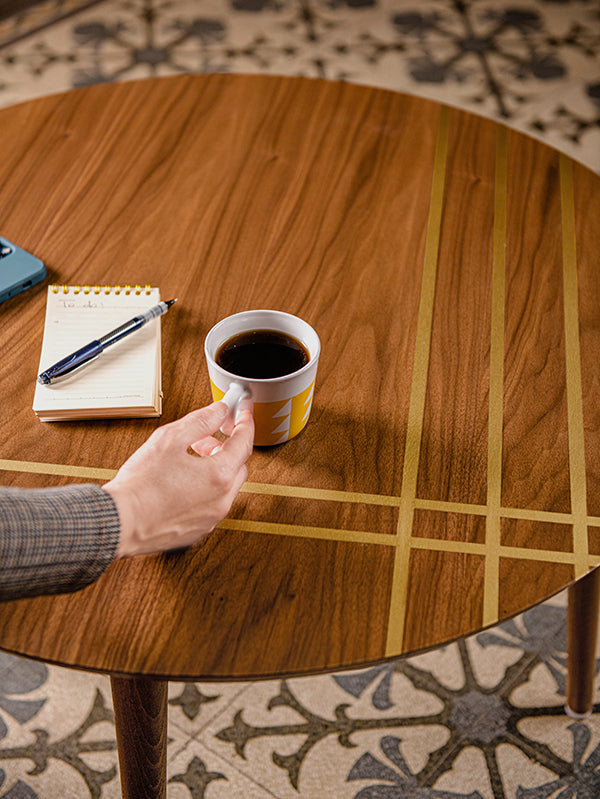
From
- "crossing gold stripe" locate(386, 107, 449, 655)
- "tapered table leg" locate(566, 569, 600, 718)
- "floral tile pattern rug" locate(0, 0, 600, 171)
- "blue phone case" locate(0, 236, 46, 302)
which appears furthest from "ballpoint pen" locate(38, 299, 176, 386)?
"floral tile pattern rug" locate(0, 0, 600, 171)

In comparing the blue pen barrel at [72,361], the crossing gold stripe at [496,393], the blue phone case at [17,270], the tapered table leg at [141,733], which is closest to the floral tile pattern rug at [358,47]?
the crossing gold stripe at [496,393]

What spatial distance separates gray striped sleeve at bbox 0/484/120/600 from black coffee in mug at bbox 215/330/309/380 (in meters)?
0.16

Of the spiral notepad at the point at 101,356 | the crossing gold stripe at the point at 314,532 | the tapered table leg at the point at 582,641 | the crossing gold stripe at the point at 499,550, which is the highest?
the spiral notepad at the point at 101,356

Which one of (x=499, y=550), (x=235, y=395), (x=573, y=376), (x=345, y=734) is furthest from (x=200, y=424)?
(x=345, y=734)

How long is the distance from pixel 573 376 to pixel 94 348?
451 mm

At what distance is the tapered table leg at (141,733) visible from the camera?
0.63 metres

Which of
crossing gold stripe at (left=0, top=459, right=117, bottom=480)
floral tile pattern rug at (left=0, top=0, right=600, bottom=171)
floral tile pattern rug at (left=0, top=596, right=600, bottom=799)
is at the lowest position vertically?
floral tile pattern rug at (left=0, top=596, right=600, bottom=799)

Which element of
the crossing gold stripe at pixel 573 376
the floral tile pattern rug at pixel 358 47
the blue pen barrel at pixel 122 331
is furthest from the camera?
the floral tile pattern rug at pixel 358 47

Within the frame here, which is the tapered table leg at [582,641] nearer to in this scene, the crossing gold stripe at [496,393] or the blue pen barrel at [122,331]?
the crossing gold stripe at [496,393]

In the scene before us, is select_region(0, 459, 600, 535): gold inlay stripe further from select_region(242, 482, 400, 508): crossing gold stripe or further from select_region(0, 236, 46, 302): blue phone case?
select_region(0, 236, 46, 302): blue phone case

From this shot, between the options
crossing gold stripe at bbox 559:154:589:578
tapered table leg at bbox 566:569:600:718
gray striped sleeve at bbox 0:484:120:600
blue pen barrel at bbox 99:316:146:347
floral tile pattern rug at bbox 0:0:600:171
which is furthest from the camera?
floral tile pattern rug at bbox 0:0:600:171

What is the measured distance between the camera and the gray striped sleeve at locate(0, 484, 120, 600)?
20.3 inches

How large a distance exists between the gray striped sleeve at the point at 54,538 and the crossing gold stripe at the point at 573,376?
14.0 inches

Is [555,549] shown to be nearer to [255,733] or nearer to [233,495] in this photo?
[233,495]
